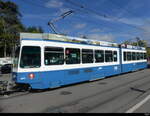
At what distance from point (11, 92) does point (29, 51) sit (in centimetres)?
246

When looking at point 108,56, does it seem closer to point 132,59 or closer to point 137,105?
point 132,59

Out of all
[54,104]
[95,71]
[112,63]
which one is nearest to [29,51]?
[54,104]

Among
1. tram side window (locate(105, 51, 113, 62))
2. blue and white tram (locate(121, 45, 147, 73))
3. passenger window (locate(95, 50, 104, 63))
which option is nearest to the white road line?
passenger window (locate(95, 50, 104, 63))

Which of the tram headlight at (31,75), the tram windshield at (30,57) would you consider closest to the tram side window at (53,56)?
the tram windshield at (30,57)

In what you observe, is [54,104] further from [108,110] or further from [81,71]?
[81,71]

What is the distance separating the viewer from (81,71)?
10.9 meters

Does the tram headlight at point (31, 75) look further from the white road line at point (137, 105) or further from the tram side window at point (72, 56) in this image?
the white road line at point (137, 105)

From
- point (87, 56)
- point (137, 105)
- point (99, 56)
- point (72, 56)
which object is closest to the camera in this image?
point (137, 105)

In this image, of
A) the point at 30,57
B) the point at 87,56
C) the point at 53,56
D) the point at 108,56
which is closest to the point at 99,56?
the point at 108,56

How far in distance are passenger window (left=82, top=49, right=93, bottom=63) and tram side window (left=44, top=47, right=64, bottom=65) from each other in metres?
1.97

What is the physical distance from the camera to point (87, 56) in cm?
1152

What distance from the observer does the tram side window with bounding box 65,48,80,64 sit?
32.7ft

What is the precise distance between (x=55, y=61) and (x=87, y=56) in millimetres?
2957

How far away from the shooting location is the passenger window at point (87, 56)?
439 inches
